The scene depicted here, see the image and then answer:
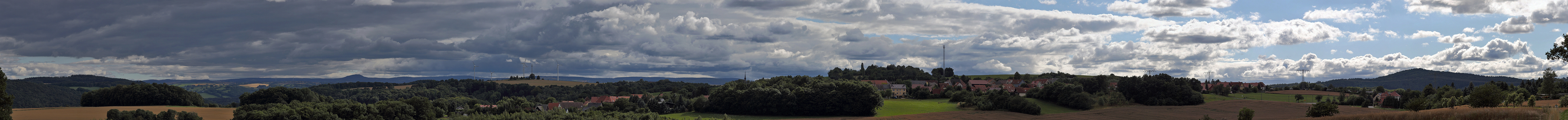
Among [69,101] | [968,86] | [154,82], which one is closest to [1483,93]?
[968,86]

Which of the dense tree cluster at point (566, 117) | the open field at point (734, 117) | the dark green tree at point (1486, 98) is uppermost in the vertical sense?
the dark green tree at point (1486, 98)

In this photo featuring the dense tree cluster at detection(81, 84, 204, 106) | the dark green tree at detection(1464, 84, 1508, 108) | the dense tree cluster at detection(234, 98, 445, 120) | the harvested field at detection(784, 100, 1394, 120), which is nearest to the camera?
the dark green tree at detection(1464, 84, 1508, 108)

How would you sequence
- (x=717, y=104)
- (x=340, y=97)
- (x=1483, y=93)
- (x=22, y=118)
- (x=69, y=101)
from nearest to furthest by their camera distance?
1. (x=1483, y=93)
2. (x=22, y=118)
3. (x=717, y=104)
4. (x=69, y=101)
5. (x=340, y=97)

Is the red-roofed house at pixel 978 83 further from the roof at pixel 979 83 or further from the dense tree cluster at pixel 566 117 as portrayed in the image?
the dense tree cluster at pixel 566 117

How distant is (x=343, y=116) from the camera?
207ft

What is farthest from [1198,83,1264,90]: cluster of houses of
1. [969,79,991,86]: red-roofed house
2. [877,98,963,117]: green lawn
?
[877,98,963,117]: green lawn

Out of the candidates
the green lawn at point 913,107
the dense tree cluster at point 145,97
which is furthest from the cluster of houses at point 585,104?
the dense tree cluster at point 145,97

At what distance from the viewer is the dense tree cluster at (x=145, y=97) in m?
99.2

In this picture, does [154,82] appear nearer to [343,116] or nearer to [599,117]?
[343,116]

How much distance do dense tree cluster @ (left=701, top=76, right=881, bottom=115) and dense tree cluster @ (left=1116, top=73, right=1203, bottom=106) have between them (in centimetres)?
4526

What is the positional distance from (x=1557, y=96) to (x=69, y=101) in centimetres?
21477

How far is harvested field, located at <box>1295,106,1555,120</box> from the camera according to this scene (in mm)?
28422

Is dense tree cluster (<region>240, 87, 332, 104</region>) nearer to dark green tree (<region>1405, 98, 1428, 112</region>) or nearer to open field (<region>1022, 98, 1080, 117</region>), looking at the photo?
open field (<region>1022, 98, 1080, 117</region>)

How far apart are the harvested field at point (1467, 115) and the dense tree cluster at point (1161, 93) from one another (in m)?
72.1
